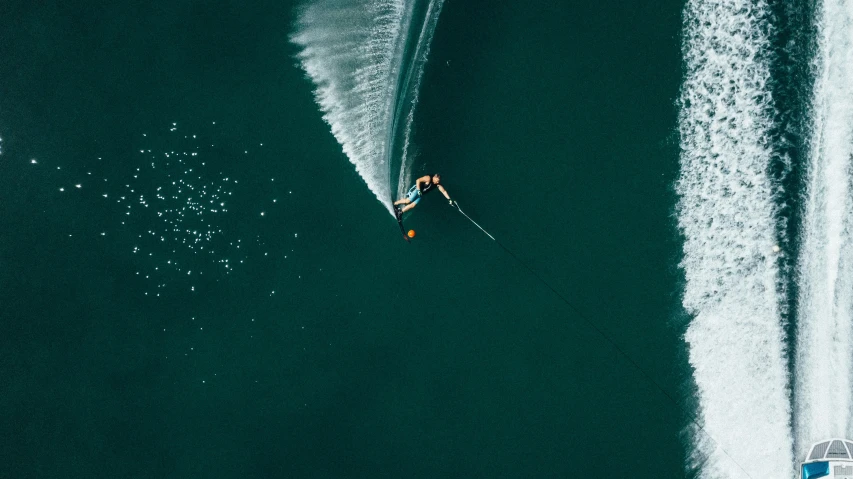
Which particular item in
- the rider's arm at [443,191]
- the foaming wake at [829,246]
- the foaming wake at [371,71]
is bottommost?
the foaming wake at [829,246]

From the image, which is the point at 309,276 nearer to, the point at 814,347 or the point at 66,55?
the point at 66,55

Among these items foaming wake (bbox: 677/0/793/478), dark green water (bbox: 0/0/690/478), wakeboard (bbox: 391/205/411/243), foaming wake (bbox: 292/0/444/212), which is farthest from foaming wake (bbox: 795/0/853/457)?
wakeboard (bbox: 391/205/411/243)

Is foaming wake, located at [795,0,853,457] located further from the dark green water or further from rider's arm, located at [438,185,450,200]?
rider's arm, located at [438,185,450,200]

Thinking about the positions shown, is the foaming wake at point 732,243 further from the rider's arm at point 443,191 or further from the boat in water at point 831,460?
the rider's arm at point 443,191

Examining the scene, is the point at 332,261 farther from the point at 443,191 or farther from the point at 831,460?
the point at 831,460

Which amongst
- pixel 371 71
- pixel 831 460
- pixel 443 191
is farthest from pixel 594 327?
pixel 371 71

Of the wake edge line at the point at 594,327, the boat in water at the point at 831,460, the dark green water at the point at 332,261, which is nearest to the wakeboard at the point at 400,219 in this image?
the dark green water at the point at 332,261

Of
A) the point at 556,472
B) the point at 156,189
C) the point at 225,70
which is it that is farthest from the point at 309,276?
the point at 556,472
